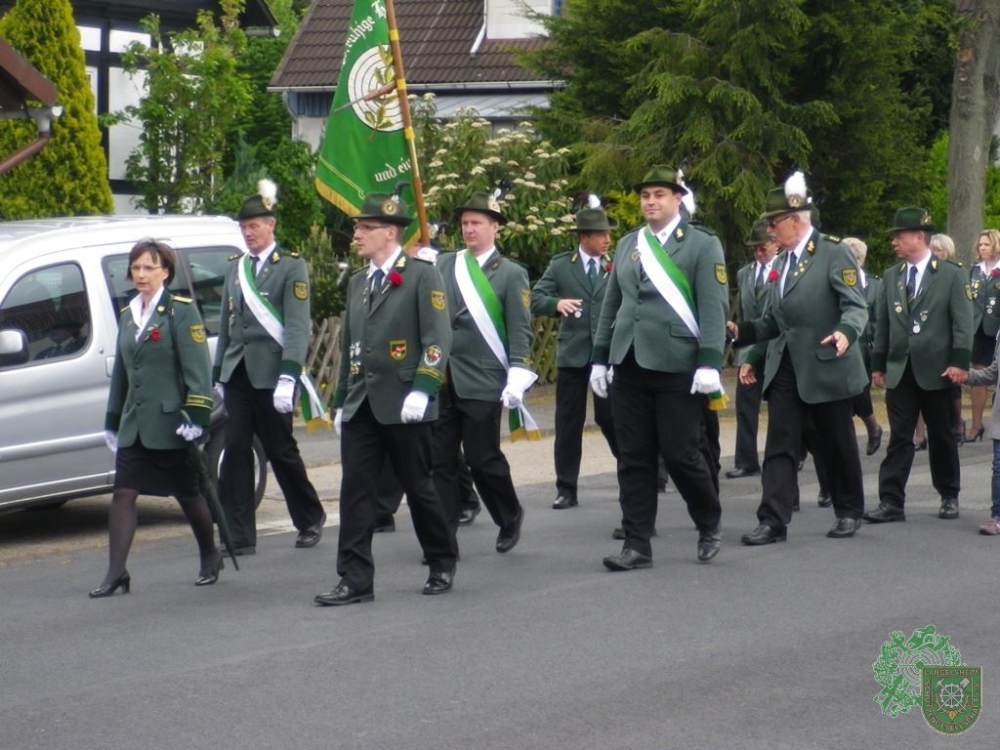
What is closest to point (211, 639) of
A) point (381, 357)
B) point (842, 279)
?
point (381, 357)

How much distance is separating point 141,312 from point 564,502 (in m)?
3.82

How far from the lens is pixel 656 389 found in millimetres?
8883

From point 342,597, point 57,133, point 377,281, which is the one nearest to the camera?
point 342,597

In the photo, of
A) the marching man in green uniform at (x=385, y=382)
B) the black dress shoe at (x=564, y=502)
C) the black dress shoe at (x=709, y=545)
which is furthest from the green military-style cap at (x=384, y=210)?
the black dress shoe at (x=564, y=502)

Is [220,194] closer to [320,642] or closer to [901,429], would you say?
[901,429]

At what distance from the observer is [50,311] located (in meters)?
10.2

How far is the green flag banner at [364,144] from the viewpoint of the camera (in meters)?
11.3

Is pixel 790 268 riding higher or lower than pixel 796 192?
lower

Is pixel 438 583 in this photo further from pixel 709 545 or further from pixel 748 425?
pixel 748 425

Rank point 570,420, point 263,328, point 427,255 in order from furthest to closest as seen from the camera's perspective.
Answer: point 570,420 → point 263,328 → point 427,255

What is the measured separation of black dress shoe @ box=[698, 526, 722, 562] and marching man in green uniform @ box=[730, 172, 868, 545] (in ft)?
1.94

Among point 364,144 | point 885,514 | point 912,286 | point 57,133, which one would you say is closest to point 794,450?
point 885,514

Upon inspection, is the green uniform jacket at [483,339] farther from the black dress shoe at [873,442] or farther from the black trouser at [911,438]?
the black dress shoe at [873,442]

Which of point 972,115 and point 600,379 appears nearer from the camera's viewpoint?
point 600,379
